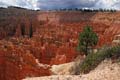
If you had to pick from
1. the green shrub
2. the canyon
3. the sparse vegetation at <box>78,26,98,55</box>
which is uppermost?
the green shrub

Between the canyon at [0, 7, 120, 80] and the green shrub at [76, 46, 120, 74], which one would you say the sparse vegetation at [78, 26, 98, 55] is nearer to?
the canyon at [0, 7, 120, 80]

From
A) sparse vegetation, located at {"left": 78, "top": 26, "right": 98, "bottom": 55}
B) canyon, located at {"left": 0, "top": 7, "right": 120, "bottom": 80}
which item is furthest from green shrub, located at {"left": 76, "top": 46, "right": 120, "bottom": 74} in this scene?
canyon, located at {"left": 0, "top": 7, "right": 120, "bottom": 80}

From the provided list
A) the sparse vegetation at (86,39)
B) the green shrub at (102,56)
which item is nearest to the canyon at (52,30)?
the sparse vegetation at (86,39)

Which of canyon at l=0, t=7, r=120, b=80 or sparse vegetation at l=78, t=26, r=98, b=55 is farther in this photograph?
canyon at l=0, t=7, r=120, b=80

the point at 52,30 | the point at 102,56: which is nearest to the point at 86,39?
the point at 102,56

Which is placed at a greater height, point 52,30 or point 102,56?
point 102,56

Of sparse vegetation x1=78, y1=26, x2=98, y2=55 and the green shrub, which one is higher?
the green shrub

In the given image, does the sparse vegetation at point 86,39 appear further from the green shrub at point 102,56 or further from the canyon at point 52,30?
the green shrub at point 102,56

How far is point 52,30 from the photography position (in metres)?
105

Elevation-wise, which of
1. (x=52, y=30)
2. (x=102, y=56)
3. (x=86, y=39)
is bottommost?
(x=52, y=30)

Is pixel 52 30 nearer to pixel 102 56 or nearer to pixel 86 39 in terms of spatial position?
pixel 86 39

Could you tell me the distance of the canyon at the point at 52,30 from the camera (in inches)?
2454

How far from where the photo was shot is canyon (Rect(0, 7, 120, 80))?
2454 inches

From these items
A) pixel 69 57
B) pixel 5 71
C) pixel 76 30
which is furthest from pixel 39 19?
pixel 5 71
